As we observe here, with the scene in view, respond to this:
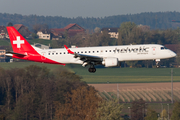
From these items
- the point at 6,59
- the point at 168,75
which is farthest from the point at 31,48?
the point at 6,59

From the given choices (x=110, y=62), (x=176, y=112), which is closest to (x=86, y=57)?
(x=110, y=62)

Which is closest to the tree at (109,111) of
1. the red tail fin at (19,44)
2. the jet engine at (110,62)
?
the jet engine at (110,62)

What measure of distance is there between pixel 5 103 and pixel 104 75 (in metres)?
44.2

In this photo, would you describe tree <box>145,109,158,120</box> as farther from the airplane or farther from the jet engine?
the jet engine

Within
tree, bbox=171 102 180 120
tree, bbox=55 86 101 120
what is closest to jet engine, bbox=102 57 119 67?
tree, bbox=55 86 101 120

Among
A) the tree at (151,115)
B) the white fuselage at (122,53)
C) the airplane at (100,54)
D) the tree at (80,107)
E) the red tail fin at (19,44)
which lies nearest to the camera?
the airplane at (100,54)

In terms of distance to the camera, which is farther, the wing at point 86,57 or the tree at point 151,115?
the tree at point 151,115

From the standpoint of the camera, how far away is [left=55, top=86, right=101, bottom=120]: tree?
102781 millimetres

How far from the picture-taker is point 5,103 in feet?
406

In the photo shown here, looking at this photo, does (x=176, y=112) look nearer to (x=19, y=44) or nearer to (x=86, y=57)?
(x=86, y=57)

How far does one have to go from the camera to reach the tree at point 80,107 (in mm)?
102781

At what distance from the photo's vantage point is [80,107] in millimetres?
105688

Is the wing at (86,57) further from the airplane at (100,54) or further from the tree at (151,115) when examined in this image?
the tree at (151,115)

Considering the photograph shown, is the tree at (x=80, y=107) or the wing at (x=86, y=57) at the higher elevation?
the wing at (x=86, y=57)
